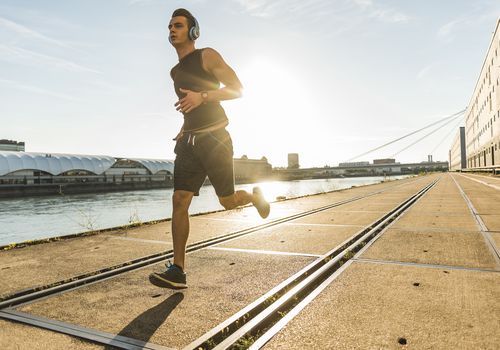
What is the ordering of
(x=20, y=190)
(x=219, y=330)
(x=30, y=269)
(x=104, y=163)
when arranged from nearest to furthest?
1. (x=219, y=330)
2. (x=30, y=269)
3. (x=20, y=190)
4. (x=104, y=163)

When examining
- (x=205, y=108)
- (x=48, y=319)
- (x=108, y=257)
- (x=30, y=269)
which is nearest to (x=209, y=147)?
(x=205, y=108)

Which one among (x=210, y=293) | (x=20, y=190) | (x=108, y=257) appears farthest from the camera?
(x=20, y=190)

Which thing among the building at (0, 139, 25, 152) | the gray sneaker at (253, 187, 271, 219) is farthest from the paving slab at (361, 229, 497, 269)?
the building at (0, 139, 25, 152)

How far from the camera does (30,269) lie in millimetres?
3330

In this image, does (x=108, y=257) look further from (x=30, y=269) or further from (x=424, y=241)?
(x=424, y=241)

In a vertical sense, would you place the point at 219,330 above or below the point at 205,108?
below

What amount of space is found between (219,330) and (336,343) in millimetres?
626

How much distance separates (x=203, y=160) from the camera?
286 cm

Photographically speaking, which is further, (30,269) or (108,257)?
(108,257)

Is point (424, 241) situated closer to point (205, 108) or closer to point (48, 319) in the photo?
point (205, 108)

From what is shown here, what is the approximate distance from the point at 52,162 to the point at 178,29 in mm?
68795

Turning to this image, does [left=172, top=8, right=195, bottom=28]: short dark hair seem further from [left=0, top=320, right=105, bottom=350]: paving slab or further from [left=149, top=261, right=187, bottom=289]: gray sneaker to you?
[left=0, top=320, right=105, bottom=350]: paving slab

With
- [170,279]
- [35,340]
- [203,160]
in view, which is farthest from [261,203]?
[35,340]

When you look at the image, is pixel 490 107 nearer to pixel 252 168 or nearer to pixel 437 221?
pixel 437 221
